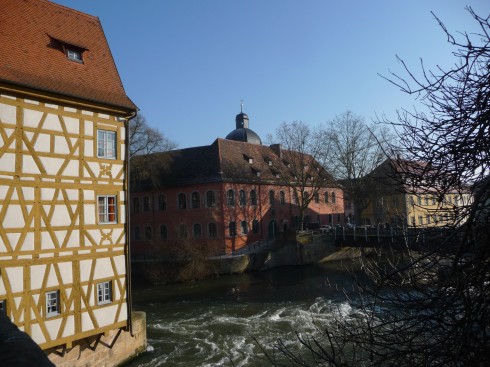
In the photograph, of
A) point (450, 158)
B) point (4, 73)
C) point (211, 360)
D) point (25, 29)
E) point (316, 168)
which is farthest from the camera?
point (316, 168)

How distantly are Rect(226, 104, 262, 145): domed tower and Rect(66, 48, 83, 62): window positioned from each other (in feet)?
125

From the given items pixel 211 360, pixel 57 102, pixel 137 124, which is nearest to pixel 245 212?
pixel 137 124

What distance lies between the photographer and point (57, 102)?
11398 millimetres

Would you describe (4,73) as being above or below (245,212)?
above

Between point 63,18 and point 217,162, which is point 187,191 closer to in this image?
point 217,162

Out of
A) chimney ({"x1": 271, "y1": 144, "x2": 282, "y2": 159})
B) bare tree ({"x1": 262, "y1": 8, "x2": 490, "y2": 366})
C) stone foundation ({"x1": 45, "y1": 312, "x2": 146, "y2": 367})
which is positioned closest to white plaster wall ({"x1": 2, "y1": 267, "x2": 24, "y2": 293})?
stone foundation ({"x1": 45, "y1": 312, "x2": 146, "y2": 367})

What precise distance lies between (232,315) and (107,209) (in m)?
8.30

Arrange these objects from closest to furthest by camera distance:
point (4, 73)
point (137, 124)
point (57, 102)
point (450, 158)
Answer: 1. point (450, 158)
2. point (4, 73)
3. point (57, 102)
4. point (137, 124)

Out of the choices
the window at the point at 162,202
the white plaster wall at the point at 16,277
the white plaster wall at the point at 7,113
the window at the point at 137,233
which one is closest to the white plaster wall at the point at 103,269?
the white plaster wall at the point at 16,277

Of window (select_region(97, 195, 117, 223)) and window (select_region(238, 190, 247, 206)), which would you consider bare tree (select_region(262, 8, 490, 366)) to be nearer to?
window (select_region(97, 195, 117, 223))

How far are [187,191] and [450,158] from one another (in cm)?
3196

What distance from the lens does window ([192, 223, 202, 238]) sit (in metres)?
33.7

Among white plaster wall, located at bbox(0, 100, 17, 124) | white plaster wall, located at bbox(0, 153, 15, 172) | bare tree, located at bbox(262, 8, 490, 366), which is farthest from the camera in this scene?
white plaster wall, located at bbox(0, 100, 17, 124)

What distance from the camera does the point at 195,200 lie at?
3425cm
